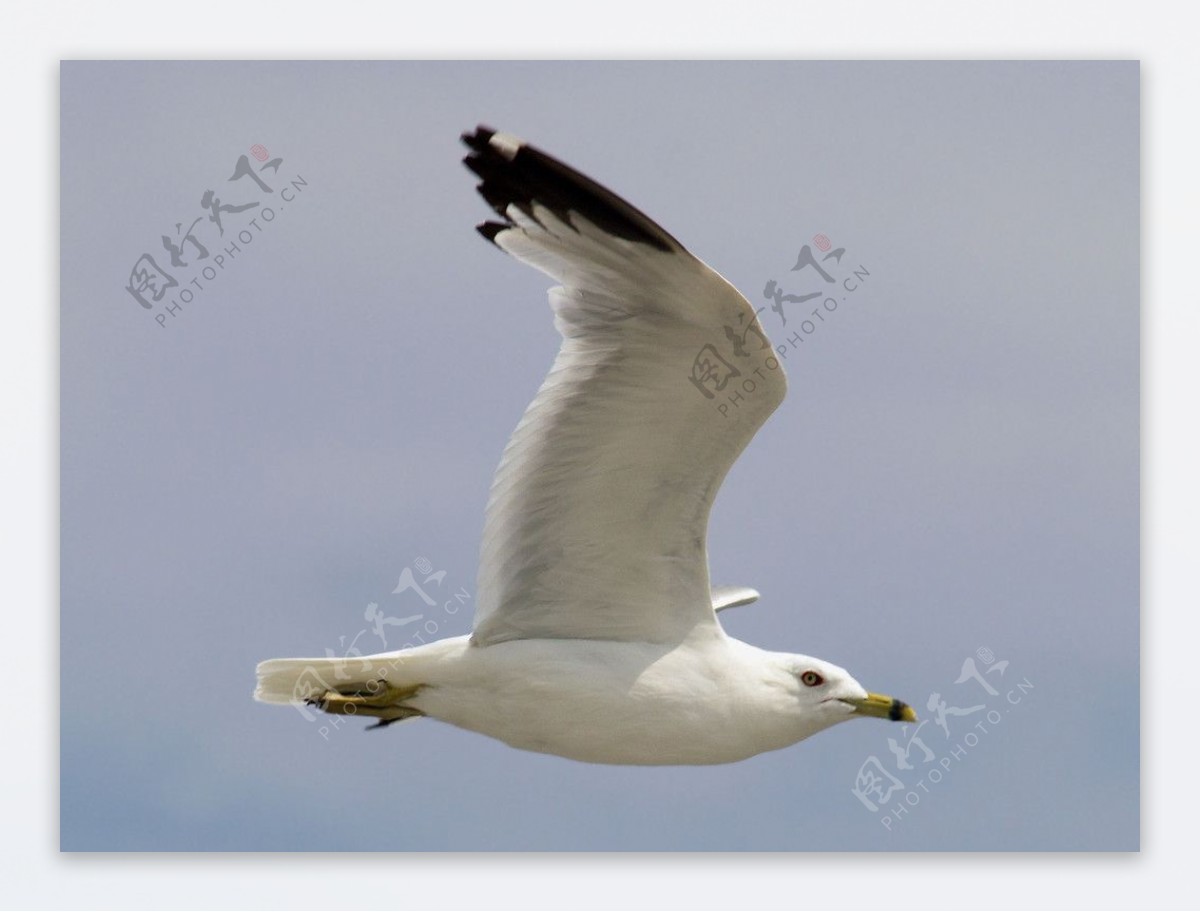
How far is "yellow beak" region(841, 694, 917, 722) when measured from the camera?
21.7 ft

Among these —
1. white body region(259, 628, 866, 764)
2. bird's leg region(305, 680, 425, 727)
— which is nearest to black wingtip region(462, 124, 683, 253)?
white body region(259, 628, 866, 764)

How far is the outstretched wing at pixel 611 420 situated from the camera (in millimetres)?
5910

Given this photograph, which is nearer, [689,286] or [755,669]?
[689,286]

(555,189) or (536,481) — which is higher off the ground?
(555,189)

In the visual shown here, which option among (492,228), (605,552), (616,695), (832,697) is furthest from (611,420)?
(832,697)

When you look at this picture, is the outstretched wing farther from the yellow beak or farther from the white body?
the yellow beak

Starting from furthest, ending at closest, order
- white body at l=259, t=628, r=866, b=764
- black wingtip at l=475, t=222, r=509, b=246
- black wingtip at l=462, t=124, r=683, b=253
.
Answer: white body at l=259, t=628, r=866, b=764 → black wingtip at l=475, t=222, r=509, b=246 → black wingtip at l=462, t=124, r=683, b=253

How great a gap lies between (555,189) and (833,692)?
192 centimetres

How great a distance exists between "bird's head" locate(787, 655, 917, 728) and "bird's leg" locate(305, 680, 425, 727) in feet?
4.08

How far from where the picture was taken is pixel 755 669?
6543 mm

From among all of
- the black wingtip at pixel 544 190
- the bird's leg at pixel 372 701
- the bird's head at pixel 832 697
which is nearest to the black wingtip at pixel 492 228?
the black wingtip at pixel 544 190

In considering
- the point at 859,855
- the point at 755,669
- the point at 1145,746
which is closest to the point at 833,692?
the point at 755,669

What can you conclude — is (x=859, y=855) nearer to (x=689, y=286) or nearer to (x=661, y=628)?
(x=661, y=628)

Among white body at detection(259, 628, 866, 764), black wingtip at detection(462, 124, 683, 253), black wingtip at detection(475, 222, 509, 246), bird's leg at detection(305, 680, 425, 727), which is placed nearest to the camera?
black wingtip at detection(462, 124, 683, 253)
